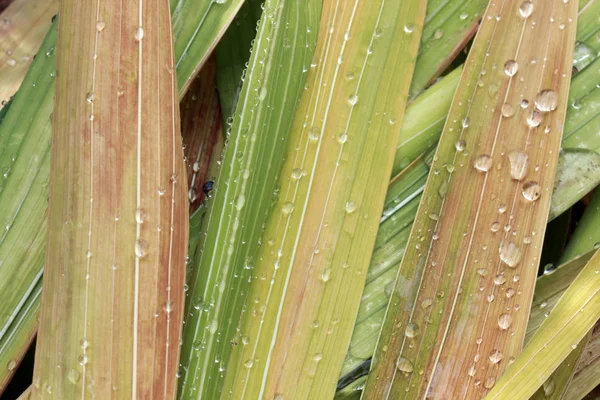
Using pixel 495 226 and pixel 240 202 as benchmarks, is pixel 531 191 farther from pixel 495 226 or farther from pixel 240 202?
pixel 240 202

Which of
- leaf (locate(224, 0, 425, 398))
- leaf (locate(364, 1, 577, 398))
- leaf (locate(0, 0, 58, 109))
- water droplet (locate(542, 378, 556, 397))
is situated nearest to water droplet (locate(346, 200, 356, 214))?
leaf (locate(224, 0, 425, 398))

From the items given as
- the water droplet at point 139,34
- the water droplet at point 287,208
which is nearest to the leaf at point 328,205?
the water droplet at point 287,208

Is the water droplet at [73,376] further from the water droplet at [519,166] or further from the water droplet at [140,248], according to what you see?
the water droplet at [519,166]

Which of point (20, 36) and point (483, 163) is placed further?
point (20, 36)

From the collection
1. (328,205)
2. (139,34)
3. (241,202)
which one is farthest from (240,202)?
(139,34)

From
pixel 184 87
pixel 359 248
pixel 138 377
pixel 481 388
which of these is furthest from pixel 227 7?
pixel 481 388

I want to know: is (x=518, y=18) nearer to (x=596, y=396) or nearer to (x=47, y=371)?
(x=596, y=396)

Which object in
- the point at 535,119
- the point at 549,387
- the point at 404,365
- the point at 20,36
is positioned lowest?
the point at 549,387
